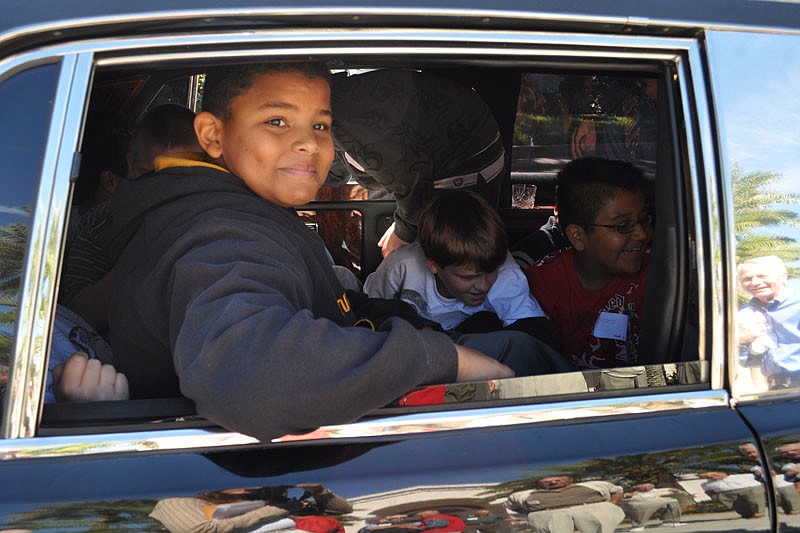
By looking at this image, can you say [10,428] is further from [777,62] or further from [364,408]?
[777,62]

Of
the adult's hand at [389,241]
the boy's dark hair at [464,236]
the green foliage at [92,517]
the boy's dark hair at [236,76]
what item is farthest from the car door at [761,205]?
the adult's hand at [389,241]

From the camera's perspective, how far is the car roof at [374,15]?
1381 millimetres

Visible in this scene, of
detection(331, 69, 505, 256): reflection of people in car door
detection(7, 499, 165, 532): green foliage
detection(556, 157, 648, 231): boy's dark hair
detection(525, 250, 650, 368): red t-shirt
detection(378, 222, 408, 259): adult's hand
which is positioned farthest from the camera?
detection(378, 222, 408, 259): adult's hand

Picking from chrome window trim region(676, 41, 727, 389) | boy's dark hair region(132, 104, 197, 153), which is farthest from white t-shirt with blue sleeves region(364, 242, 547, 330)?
chrome window trim region(676, 41, 727, 389)

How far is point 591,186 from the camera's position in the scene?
282cm

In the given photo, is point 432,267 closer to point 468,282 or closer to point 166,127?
point 468,282

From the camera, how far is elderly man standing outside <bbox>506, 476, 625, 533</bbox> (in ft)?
4.47

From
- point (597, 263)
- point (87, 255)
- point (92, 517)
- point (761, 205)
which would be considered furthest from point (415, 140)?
point (92, 517)

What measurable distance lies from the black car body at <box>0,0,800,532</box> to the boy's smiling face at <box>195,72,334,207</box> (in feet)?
1.21

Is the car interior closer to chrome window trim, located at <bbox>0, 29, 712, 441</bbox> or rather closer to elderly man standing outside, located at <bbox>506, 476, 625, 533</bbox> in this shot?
chrome window trim, located at <bbox>0, 29, 712, 441</bbox>

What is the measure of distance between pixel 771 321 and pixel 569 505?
52 centimetres

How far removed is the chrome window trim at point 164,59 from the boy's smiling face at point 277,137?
41 centimetres

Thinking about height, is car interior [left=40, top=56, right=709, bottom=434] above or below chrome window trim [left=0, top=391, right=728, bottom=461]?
above

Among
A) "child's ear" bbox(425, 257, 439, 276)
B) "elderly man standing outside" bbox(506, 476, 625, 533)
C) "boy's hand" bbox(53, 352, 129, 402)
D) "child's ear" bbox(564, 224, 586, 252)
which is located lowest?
"elderly man standing outside" bbox(506, 476, 625, 533)
